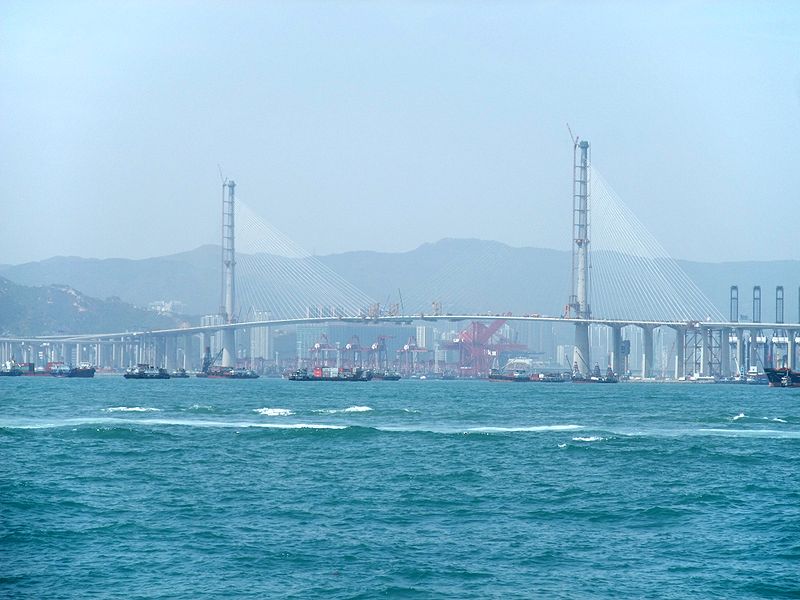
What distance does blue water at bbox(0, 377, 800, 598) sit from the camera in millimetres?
19391

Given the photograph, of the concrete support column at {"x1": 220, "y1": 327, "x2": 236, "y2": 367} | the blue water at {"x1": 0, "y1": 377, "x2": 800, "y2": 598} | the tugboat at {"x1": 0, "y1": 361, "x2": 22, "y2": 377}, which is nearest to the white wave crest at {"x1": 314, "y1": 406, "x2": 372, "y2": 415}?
the blue water at {"x1": 0, "y1": 377, "x2": 800, "y2": 598}

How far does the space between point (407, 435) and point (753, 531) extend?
69.5 feet

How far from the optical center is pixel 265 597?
18266mm

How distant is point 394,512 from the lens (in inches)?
1003

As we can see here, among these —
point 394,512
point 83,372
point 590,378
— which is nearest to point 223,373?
point 83,372

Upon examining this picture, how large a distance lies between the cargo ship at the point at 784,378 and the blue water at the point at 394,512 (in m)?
69.0

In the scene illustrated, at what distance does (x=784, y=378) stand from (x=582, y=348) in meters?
27.6

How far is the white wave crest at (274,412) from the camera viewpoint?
5538cm

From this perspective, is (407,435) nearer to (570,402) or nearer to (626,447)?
(626,447)

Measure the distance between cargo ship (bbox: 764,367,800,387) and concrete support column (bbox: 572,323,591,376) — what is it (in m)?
23.4

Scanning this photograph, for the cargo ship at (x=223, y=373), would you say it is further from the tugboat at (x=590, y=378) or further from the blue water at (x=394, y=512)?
the blue water at (x=394, y=512)

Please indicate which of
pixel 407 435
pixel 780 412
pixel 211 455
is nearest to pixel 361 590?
pixel 211 455

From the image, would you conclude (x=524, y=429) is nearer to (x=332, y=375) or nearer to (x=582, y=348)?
(x=332, y=375)

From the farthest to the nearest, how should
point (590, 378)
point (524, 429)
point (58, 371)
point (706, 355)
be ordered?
1. point (706, 355)
2. point (58, 371)
3. point (590, 378)
4. point (524, 429)
